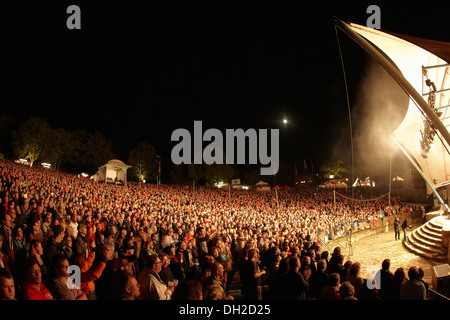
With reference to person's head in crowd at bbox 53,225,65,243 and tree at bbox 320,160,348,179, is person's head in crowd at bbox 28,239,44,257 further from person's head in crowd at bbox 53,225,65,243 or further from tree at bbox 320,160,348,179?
tree at bbox 320,160,348,179

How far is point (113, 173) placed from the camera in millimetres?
32562

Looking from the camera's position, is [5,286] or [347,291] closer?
[5,286]

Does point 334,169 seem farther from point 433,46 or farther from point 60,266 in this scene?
point 60,266

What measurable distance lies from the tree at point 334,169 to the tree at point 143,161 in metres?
40.1

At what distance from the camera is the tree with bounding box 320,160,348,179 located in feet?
203

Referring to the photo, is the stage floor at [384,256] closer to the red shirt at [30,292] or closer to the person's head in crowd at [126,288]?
the person's head in crowd at [126,288]

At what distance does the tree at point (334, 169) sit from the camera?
203 feet

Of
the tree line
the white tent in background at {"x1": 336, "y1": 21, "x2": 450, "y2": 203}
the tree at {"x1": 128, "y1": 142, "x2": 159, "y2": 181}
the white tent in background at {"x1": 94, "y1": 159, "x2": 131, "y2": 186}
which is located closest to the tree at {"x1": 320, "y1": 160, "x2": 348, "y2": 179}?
the tree line

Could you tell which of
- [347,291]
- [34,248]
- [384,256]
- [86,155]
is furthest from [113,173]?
[347,291]

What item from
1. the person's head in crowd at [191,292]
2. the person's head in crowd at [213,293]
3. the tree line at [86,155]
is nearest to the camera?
the person's head in crowd at [191,292]

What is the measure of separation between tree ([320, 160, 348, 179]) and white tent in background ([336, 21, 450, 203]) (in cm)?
4729

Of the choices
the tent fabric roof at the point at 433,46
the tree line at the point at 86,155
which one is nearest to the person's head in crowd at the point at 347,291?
the tent fabric roof at the point at 433,46

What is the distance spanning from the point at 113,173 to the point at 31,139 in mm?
21894
